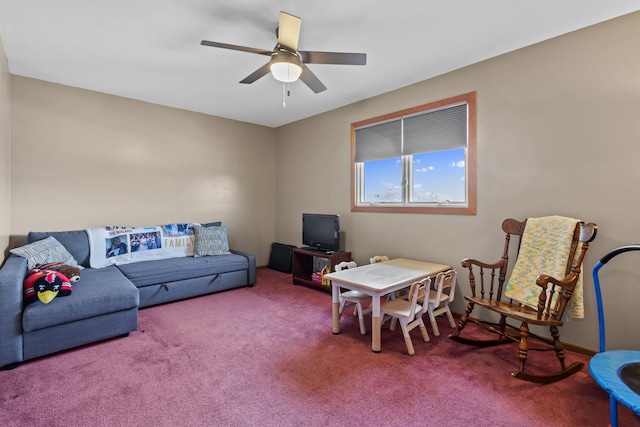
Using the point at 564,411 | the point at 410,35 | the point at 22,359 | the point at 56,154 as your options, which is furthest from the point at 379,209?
the point at 56,154

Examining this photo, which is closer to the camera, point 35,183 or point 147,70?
point 147,70

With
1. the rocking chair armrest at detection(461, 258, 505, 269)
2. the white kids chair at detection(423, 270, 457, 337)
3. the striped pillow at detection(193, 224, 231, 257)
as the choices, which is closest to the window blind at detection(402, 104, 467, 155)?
the rocking chair armrest at detection(461, 258, 505, 269)

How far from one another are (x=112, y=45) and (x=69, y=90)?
4.92ft

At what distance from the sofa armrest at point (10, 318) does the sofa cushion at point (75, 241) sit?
1250 mm

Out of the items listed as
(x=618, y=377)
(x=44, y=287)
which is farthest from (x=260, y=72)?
(x=618, y=377)

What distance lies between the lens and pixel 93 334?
2.54 metres

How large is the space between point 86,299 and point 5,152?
1860 millimetres

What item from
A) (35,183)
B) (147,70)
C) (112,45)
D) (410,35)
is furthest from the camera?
(35,183)

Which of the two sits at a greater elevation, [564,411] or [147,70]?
[147,70]

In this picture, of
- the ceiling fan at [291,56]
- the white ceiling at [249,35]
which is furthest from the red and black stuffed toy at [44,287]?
the ceiling fan at [291,56]

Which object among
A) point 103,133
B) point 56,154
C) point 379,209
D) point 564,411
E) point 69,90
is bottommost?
point 564,411

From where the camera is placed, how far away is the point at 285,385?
2.00m

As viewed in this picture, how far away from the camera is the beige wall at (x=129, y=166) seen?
11.3 feet

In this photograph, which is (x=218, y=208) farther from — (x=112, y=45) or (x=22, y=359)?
(x=22, y=359)
